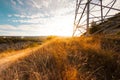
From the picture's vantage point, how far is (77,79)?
2.96 meters

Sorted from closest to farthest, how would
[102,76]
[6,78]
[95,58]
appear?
[102,76] < [6,78] < [95,58]

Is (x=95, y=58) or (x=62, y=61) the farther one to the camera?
(x=95, y=58)

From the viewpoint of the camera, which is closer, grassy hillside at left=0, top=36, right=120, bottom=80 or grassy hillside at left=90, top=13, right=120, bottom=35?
grassy hillside at left=0, top=36, right=120, bottom=80

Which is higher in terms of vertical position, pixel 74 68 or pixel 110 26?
pixel 110 26

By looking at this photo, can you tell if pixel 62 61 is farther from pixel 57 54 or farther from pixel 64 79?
pixel 64 79

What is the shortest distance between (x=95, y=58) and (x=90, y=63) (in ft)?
1.07

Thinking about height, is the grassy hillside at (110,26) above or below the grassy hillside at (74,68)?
above

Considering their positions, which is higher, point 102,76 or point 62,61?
point 62,61

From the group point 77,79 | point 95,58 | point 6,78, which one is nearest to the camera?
point 77,79

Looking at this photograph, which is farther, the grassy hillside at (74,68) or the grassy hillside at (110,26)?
the grassy hillside at (110,26)

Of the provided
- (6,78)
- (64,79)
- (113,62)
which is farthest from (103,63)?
(6,78)

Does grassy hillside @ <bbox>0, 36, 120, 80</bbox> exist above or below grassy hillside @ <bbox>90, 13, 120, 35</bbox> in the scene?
below

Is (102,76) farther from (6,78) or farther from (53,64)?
(6,78)

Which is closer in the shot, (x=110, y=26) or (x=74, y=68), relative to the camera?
(x=74, y=68)
